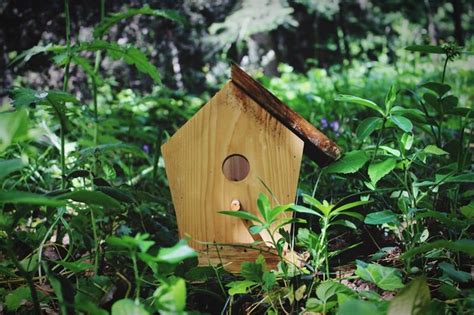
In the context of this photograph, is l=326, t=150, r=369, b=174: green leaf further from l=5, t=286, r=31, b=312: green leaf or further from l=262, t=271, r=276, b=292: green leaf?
l=5, t=286, r=31, b=312: green leaf

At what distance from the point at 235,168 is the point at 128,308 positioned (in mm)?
762

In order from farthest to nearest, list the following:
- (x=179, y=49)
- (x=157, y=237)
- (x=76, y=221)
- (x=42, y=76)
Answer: (x=179, y=49) < (x=42, y=76) < (x=157, y=237) < (x=76, y=221)

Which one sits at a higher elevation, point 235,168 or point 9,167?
point 9,167

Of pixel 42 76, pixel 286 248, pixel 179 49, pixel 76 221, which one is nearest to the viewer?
pixel 76 221

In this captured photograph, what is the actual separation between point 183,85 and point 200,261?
5.34 m

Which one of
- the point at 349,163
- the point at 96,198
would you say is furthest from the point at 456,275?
the point at 96,198

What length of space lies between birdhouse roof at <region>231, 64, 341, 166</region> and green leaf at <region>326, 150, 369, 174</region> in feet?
0.09

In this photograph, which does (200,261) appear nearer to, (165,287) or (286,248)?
(286,248)

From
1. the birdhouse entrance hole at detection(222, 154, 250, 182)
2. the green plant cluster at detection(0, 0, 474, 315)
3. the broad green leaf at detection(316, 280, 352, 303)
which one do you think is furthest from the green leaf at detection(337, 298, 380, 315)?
the birdhouse entrance hole at detection(222, 154, 250, 182)

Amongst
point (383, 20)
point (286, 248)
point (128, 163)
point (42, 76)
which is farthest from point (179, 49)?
point (383, 20)

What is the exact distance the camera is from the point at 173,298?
83 cm

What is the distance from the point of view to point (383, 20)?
1205cm

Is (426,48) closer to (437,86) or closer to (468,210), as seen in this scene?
(437,86)

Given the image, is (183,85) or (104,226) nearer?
(104,226)
